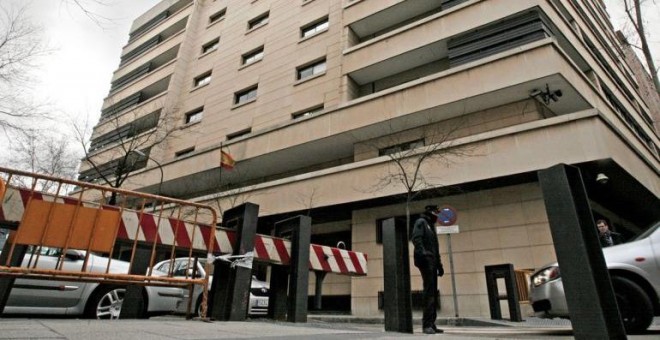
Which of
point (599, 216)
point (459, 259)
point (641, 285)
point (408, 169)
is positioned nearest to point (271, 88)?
point (408, 169)

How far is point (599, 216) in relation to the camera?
1380 cm

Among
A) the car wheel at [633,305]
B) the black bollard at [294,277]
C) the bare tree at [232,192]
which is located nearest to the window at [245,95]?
the bare tree at [232,192]

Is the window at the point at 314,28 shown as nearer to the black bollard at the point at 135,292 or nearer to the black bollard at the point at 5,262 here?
the black bollard at the point at 135,292

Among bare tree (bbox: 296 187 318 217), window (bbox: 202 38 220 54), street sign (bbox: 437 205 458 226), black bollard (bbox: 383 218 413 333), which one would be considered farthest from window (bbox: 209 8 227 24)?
black bollard (bbox: 383 218 413 333)

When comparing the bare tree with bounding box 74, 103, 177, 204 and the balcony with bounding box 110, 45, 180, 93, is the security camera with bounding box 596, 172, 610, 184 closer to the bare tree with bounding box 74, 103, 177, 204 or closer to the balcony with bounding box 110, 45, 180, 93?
the bare tree with bounding box 74, 103, 177, 204

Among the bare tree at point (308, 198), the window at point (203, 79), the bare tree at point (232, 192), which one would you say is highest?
the window at point (203, 79)

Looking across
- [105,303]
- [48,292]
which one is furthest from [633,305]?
[48,292]

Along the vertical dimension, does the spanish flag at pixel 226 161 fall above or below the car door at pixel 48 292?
above

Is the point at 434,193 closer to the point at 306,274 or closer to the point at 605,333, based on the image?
the point at 306,274

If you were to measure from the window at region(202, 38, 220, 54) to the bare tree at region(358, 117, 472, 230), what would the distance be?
16892mm

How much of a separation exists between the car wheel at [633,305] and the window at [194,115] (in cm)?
2274

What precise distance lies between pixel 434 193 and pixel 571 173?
1056 cm

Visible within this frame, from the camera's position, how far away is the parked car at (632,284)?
439 centimetres

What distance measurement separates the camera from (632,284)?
14.6ft
